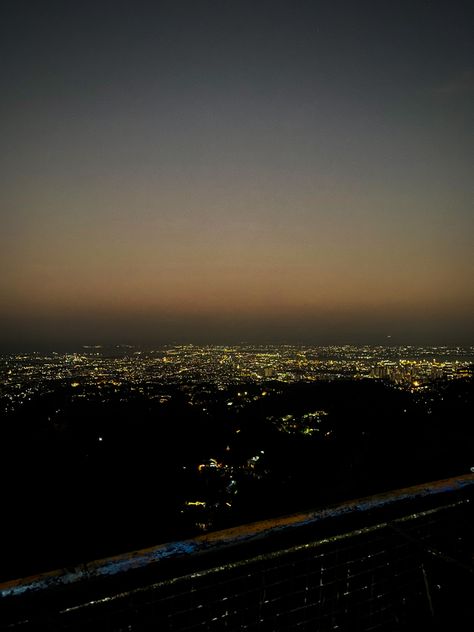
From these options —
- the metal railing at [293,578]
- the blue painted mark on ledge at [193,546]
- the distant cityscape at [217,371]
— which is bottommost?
the distant cityscape at [217,371]

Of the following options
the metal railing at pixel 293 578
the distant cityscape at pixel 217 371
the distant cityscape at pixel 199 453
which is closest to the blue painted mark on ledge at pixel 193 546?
the metal railing at pixel 293 578

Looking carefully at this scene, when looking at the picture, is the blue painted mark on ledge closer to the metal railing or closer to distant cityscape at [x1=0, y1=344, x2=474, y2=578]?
the metal railing

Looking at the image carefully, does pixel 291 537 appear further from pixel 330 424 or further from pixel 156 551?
pixel 330 424

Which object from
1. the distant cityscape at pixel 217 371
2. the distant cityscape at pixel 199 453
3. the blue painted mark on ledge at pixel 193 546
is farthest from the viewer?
the distant cityscape at pixel 217 371

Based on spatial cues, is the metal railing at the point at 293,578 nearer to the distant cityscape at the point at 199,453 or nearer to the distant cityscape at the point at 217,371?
the distant cityscape at the point at 199,453

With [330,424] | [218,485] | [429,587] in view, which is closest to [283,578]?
[429,587]

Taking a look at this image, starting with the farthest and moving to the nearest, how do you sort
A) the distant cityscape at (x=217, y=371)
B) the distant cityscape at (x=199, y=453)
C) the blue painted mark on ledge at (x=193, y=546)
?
1. the distant cityscape at (x=217, y=371)
2. the distant cityscape at (x=199, y=453)
3. the blue painted mark on ledge at (x=193, y=546)

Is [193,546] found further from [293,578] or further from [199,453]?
[199,453]

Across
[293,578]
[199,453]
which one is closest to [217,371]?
[199,453]
